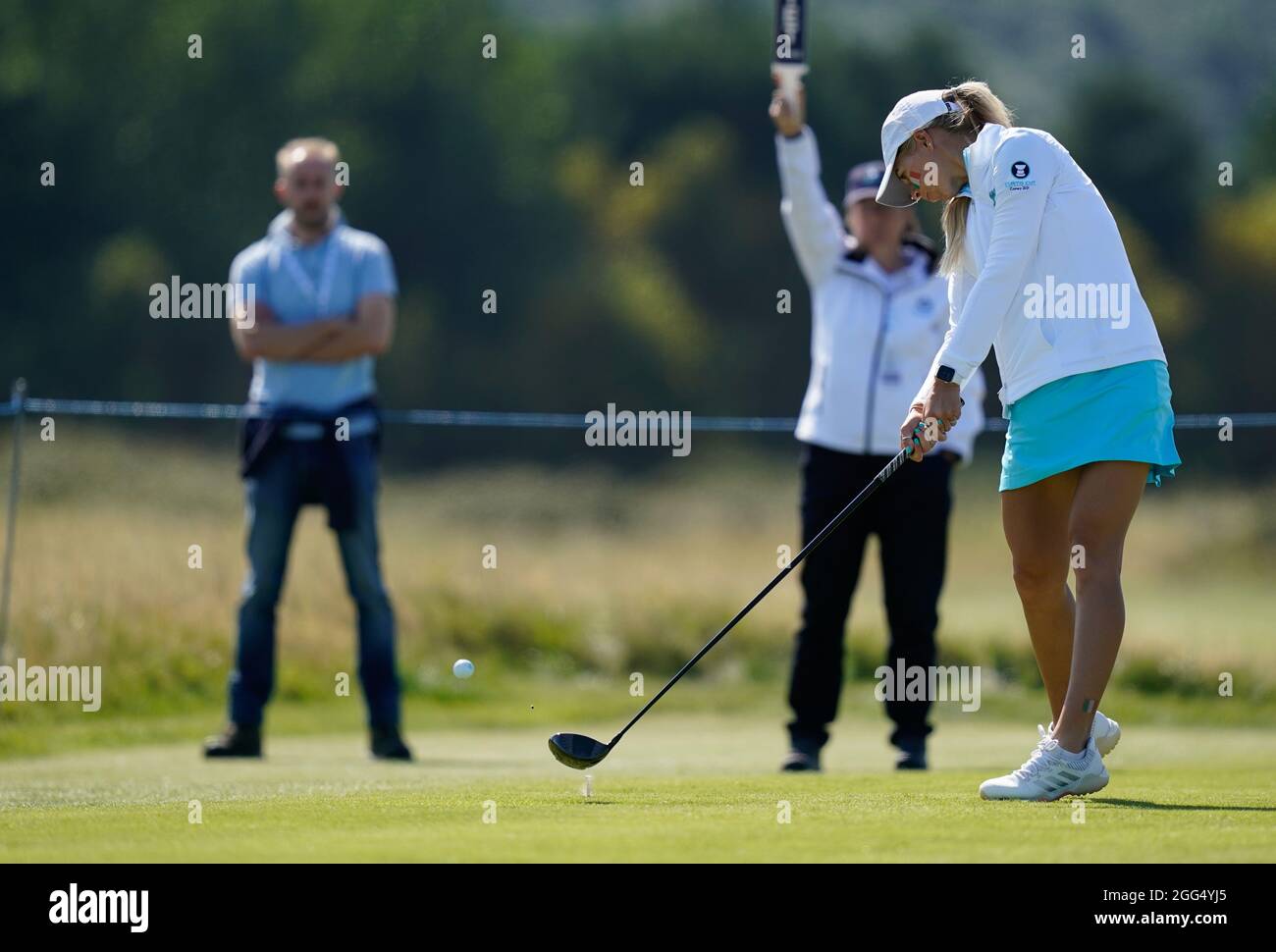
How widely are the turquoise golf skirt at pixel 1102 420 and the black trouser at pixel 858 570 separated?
239 centimetres

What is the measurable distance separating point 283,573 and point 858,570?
259 centimetres

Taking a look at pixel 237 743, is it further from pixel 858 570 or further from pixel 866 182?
pixel 866 182

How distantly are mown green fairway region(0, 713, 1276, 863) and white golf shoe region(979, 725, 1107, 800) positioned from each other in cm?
8

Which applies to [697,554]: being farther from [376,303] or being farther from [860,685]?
[376,303]

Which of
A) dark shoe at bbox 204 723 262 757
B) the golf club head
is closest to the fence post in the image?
dark shoe at bbox 204 723 262 757

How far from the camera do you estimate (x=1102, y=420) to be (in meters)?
5.89

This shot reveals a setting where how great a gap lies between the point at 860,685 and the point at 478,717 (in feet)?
9.58

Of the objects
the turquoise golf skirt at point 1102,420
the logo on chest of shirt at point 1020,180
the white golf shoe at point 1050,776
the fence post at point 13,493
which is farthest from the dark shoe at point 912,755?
the fence post at point 13,493

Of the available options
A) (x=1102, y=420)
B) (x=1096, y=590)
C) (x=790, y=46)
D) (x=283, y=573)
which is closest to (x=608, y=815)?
(x=1096, y=590)

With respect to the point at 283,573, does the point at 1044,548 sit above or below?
above

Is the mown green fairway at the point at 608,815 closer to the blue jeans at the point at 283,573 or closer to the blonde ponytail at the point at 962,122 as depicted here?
the blue jeans at the point at 283,573

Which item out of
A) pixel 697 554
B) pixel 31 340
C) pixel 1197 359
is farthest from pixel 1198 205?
pixel 697 554

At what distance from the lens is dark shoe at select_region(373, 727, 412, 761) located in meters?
9.04

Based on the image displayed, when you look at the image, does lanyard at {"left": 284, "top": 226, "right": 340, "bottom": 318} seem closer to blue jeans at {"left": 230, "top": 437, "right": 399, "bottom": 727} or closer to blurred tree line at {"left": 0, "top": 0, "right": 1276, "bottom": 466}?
blue jeans at {"left": 230, "top": 437, "right": 399, "bottom": 727}
